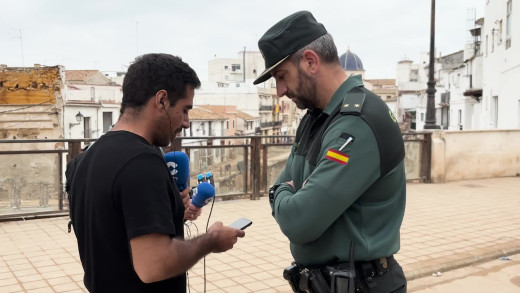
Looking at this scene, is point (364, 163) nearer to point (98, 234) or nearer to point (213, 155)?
point (98, 234)

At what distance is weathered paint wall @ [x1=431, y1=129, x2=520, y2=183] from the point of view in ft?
37.9

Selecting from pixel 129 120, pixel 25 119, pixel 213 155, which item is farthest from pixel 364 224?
pixel 25 119

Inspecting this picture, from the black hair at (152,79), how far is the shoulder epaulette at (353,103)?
0.68 metres

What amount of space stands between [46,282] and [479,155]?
10488 millimetres

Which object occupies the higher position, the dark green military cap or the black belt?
the dark green military cap

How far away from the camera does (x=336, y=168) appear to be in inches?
79.0

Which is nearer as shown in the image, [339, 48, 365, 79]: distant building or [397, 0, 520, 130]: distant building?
[397, 0, 520, 130]: distant building

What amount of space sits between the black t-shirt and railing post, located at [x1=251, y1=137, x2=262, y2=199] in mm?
7171

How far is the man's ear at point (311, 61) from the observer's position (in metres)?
2.20

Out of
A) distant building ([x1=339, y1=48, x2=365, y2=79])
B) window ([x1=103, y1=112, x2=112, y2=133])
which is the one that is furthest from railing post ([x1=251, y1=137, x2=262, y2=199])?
distant building ([x1=339, y1=48, x2=365, y2=79])

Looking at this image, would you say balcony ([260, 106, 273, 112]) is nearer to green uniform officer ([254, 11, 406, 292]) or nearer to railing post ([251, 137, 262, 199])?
railing post ([251, 137, 262, 199])

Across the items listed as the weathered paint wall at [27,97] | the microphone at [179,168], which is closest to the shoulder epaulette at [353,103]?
the microphone at [179,168]

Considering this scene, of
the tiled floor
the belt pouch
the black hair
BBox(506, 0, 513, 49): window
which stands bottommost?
the tiled floor

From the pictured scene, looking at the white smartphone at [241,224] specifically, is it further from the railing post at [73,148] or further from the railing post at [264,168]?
the railing post at [264,168]
